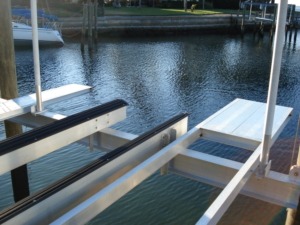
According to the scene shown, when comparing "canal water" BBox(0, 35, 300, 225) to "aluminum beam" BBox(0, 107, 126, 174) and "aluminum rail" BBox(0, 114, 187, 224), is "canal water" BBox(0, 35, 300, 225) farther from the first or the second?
"aluminum rail" BBox(0, 114, 187, 224)

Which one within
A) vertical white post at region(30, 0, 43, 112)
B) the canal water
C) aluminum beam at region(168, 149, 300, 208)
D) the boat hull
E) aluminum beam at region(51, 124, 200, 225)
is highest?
vertical white post at region(30, 0, 43, 112)

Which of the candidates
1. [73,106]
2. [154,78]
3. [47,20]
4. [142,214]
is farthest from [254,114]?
[47,20]

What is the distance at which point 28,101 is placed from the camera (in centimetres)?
514

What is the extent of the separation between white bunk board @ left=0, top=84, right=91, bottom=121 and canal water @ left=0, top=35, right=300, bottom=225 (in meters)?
2.51

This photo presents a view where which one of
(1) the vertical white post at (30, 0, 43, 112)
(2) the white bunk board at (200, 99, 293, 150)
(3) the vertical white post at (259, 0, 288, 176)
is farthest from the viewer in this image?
(1) the vertical white post at (30, 0, 43, 112)

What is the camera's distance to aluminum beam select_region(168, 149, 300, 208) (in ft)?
11.7

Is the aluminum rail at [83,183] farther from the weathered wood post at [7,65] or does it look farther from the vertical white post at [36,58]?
the weathered wood post at [7,65]

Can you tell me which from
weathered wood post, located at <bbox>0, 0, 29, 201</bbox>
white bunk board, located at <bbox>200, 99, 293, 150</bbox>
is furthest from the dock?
weathered wood post, located at <bbox>0, 0, 29, 201</bbox>

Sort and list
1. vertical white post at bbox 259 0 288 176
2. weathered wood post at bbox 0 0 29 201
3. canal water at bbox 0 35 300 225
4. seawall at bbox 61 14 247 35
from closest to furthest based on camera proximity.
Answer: vertical white post at bbox 259 0 288 176
weathered wood post at bbox 0 0 29 201
canal water at bbox 0 35 300 225
seawall at bbox 61 14 247 35

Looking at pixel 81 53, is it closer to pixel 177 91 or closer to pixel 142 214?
pixel 177 91

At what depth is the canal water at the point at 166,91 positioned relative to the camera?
7.34 meters

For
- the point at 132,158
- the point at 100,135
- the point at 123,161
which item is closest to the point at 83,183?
the point at 123,161

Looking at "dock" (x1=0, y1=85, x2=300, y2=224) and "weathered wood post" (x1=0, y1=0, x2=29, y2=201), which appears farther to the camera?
"weathered wood post" (x1=0, y1=0, x2=29, y2=201)

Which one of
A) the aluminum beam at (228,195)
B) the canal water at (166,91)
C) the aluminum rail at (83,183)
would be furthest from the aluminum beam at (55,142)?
the canal water at (166,91)
